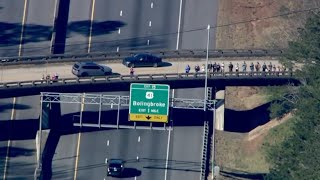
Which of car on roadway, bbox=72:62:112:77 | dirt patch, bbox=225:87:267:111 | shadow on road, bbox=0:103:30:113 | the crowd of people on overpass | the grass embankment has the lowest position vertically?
the grass embankment

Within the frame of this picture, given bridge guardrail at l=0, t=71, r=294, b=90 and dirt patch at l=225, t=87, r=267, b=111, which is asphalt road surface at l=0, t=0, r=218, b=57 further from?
bridge guardrail at l=0, t=71, r=294, b=90

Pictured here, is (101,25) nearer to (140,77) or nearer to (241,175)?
(140,77)

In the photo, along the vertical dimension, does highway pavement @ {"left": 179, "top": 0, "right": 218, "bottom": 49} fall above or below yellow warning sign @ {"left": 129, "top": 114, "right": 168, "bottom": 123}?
above

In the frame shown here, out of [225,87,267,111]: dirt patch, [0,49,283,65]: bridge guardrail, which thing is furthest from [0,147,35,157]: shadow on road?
[225,87,267,111]: dirt patch

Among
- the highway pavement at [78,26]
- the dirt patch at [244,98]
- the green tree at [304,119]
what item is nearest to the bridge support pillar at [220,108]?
the dirt patch at [244,98]

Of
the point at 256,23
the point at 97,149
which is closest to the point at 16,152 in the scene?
the point at 97,149

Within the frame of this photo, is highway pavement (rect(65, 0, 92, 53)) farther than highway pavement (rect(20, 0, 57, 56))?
Yes

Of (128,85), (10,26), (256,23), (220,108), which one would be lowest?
(220,108)

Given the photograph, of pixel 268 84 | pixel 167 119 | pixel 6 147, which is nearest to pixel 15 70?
pixel 6 147
